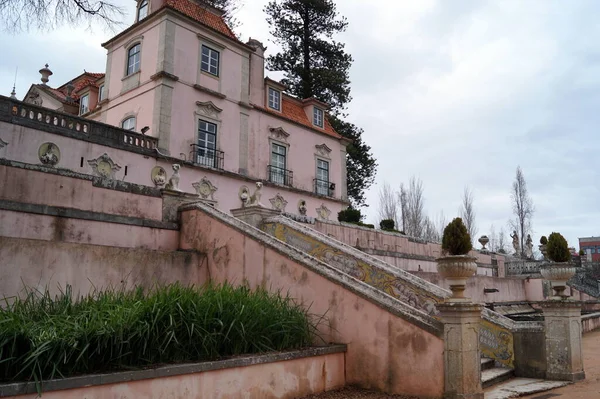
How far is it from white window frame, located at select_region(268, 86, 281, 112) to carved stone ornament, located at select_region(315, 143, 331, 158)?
336 centimetres

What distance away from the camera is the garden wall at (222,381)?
421cm

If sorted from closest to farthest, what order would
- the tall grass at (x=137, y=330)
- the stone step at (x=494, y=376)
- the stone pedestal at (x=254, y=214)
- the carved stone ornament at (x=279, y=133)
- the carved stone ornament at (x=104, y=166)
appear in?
the tall grass at (x=137, y=330) < the stone step at (x=494, y=376) < the stone pedestal at (x=254, y=214) < the carved stone ornament at (x=104, y=166) < the carved stone ornament at (x=279, y=133)

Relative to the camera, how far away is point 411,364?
6070 millimetres

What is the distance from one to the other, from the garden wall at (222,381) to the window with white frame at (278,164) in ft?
59.8

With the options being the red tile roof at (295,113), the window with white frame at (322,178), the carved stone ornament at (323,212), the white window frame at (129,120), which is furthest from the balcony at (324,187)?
the white window frame at (129,120)

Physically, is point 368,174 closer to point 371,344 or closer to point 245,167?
point 245,167

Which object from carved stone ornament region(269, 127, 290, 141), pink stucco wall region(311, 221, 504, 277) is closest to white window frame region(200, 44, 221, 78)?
carved stone ornament region(269, 127, 290, 141)

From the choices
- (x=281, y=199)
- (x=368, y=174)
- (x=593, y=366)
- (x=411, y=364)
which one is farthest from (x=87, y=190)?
(x=368, y=174)

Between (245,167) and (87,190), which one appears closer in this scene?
(87,190)

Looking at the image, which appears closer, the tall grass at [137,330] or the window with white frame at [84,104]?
the tall grass at [137,330]

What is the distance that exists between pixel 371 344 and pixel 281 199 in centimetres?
1792

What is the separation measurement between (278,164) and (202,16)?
25.8 feet

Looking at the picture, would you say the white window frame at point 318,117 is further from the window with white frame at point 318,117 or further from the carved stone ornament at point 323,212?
the carved stone ornament at point 323,212

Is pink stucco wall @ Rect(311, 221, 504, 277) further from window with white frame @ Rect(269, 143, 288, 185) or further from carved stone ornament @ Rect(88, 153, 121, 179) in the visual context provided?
window with white frame @ Rect(269, 143, 288, 185)
